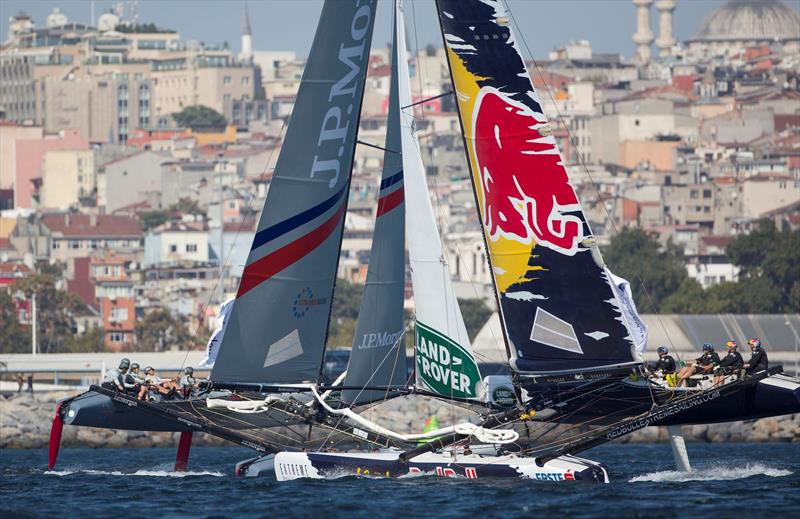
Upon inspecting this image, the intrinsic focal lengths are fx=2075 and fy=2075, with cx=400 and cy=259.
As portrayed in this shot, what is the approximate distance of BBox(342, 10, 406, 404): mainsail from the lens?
2717 centimetres

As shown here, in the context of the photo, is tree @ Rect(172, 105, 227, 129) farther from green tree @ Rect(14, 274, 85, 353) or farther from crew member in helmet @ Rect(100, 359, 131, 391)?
crew member in helmet @ Rect(100, 359, 131, 391)

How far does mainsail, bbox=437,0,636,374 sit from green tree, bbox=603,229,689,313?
64244 mm

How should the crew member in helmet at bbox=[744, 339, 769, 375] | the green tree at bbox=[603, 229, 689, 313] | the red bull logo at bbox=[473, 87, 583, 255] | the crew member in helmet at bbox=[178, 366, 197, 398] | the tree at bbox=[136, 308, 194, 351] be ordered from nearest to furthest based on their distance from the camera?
the red bull logo at bbox=[473, 87, 583, 255] → the crew member in helmet at bbox=[744, 339, 769, 375] → the crew member in helmet at bbox=[178, 366, 197, 398] → the green tree at bbox=[603, 229, 689, 313] → the tree at bbox=[136, 308, 194, 351]

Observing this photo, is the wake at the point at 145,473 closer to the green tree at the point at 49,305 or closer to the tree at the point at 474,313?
the tree at the point at 474,313

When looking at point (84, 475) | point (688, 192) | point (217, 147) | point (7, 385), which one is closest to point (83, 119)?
point (217, 147)

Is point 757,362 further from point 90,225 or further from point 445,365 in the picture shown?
point 90,225

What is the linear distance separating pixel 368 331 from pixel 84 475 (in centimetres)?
481

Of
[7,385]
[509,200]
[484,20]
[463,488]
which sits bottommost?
[7,385]

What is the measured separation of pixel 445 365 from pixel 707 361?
333 cm

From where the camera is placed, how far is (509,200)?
83.8ft

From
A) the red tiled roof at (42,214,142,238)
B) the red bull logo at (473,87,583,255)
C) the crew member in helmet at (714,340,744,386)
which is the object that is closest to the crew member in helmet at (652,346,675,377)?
the crew member in helmet at (714,340,744,386)

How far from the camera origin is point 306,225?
26078mm

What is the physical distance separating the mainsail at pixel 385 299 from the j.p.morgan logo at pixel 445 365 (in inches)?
39.2

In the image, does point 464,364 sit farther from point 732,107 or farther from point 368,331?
point 732,107
